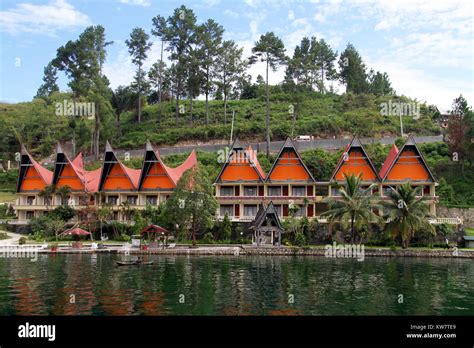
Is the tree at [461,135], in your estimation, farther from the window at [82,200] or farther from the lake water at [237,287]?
the window at [82,200]

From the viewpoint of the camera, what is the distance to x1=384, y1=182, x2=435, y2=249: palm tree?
4653 cm

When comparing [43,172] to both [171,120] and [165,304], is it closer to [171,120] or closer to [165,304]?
[171,120]

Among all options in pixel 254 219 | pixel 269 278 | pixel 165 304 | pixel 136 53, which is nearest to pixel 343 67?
pixel 136 53

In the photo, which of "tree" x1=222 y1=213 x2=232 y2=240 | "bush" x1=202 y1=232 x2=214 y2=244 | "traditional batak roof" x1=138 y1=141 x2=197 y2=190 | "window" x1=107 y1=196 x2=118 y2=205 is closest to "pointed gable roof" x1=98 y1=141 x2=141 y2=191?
"window" x1=107 y1=196 x2=118 y2=205

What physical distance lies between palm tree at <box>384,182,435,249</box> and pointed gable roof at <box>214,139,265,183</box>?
18.3 meters

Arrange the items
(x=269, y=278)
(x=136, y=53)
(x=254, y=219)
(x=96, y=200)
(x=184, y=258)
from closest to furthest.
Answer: (x=269, y=278), (x=184, y=258), (x=254, y=219), (x=96, y=200), (x=136, y=53)

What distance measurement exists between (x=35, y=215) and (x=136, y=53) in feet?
119

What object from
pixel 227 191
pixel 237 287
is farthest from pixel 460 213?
pixel 237 287

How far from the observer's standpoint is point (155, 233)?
174 feet

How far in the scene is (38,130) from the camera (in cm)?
9162

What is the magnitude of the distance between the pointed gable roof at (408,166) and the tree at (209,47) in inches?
1377

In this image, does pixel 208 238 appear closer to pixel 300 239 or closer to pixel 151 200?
pixel 300 239

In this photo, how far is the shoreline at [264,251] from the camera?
4600 centimetres

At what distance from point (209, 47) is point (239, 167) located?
27.1 meters
